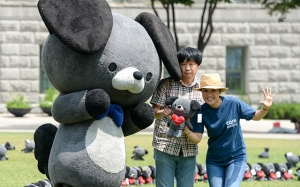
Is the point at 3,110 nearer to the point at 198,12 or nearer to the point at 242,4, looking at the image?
the point at 198,12

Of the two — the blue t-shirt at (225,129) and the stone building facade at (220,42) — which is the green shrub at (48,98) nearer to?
the stone building facade at (220,42)

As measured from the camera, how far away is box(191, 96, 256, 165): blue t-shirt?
6.90 metres

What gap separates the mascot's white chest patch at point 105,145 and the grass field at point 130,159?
299 centimetres

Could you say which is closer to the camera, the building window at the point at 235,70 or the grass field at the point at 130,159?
the grass field at the point at 130,159

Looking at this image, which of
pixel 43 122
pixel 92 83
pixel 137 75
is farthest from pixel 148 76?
pixel 43 122

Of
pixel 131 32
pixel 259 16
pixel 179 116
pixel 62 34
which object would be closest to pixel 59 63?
pixel 62 34

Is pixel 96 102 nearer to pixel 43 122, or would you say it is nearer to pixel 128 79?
pixel 128 79

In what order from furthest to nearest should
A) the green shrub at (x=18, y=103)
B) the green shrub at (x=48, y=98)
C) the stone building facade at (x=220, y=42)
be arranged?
the stone building facade at (x=220, y=42) → the green shrub at (x=48, y=98) → the green shrub at (x=18, y=103)

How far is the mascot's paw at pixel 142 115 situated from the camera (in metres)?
6.73

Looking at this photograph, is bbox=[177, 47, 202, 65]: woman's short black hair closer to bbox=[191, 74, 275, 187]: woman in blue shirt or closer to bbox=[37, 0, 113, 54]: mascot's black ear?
bbox=[191, 74, 275, 187]: woman in blue shirt

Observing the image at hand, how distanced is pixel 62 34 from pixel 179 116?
144 cm

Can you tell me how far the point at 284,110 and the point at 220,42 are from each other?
3.31 metres

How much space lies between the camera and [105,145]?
21.4 feet

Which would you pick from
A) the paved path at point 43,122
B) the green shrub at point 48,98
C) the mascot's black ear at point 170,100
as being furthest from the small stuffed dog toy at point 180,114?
the green shrub at point 48,98
